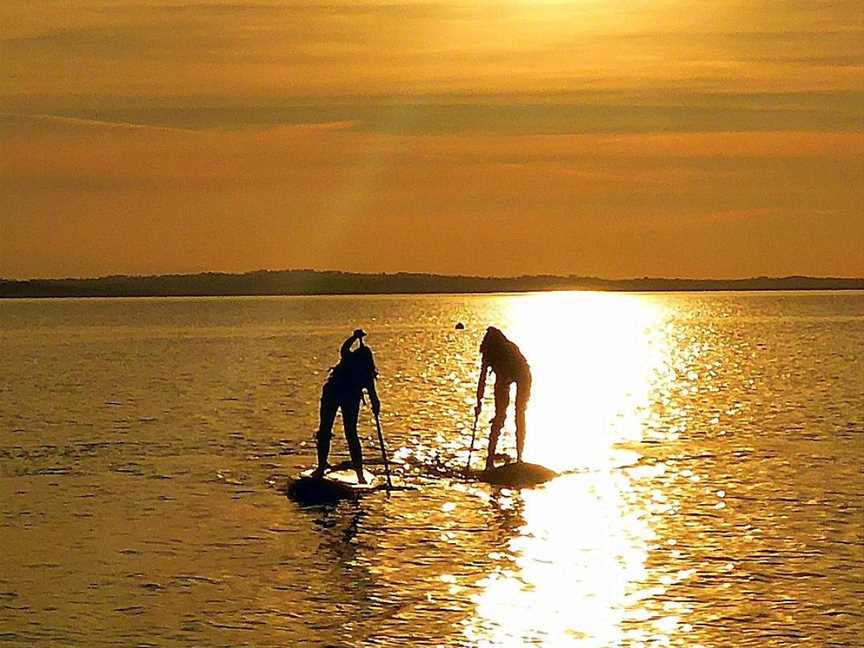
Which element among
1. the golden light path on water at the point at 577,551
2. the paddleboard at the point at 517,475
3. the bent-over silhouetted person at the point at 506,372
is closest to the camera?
the golden light path on water at the point at 577,551

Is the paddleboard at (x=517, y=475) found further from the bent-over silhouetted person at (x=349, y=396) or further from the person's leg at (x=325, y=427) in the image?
the person's leg at (x=325, y=427)

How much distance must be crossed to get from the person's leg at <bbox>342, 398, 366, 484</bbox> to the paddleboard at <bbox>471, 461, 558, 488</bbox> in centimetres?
276

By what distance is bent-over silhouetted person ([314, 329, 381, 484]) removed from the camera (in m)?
30.4

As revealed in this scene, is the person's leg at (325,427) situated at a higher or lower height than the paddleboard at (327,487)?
higher

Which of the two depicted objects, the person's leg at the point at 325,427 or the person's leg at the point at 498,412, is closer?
the person's leg at the point at 325,427

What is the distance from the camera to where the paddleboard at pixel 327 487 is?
30031mm

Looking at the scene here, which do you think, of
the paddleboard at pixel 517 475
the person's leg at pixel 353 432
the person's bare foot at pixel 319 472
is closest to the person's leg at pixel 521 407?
the paddleboard at pixel 517 475

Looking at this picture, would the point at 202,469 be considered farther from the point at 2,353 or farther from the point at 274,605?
the point at 2,353

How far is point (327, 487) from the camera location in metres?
30.1

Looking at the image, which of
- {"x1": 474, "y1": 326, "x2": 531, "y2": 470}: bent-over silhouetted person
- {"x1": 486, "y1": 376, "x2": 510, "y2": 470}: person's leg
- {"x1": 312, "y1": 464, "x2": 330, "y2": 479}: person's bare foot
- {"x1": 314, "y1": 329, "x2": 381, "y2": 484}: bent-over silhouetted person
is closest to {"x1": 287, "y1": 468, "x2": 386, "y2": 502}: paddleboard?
{"x1": 312, "y1": 464, "x2": 330, "y2": 479}: person's bare foot

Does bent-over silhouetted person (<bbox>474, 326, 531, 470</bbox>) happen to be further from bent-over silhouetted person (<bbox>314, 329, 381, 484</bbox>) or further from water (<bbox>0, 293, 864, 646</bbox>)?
bent-over silhouetted person (<bbox>314, 329, 381, 484</bbox>)

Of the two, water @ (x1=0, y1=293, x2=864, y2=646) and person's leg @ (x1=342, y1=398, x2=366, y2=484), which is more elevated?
person's leg @ (x1=342, y1=398, x2=366, y2=484)

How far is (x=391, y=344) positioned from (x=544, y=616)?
110400mm

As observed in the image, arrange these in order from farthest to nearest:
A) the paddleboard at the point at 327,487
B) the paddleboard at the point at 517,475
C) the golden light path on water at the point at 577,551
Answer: the paddleboard at the point at 517,475, the paddleboard at the point at 327,487, the golden light path on water at the point at 577,551
